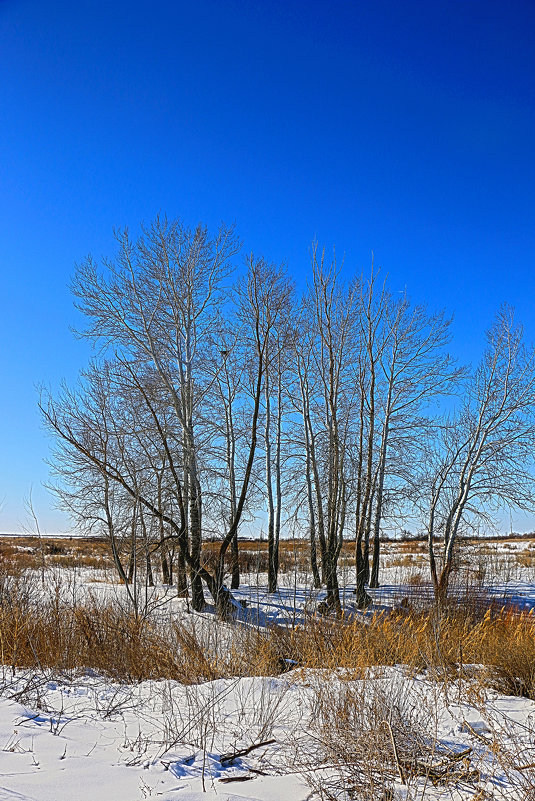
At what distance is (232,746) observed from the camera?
364cm

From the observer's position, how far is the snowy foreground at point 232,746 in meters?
2.93

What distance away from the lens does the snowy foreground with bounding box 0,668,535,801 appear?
9.62 ft

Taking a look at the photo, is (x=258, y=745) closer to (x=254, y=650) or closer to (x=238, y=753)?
(x=238, y=753)

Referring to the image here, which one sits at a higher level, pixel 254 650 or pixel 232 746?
pixel 232 746

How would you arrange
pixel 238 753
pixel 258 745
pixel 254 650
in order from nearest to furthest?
pixel 238 753 → pixel 258 745 → pixel 254 650

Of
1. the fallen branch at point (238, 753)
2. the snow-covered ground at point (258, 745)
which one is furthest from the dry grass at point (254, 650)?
the fallen branch at point (238, 753)

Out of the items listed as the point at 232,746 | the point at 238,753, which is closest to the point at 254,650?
the point at 232,746

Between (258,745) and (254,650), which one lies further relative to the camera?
(254,650)

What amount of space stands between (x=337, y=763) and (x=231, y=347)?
11711mm

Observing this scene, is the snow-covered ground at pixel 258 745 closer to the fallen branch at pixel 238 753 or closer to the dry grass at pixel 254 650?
the fallen branch at pixel 238 753

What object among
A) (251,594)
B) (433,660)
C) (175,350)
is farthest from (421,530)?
(433,660)

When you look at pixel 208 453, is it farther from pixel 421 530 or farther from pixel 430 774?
pixel 430 774

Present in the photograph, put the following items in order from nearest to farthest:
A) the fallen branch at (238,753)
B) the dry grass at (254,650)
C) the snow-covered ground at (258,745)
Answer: the snow-covered ground at (258,745) < the fallen branch at (238,753) < the dry grass at (254,650)

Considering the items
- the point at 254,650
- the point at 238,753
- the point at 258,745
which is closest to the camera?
the point at 238,753
